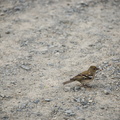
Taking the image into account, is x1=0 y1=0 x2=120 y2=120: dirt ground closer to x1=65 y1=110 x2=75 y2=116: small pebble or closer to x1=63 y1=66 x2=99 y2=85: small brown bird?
x1=65 y1=110 x2=75 y2=116: small pebble

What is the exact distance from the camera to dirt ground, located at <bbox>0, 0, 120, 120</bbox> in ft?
24.8

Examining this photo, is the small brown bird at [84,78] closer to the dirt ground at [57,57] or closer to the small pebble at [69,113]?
the dirt ground at [57,57]

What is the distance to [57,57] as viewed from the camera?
10266 mm

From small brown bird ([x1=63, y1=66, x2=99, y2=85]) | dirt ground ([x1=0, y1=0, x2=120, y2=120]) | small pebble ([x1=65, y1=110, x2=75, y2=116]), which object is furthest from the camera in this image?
small brown bird ([x1=63, y1=66, x2=99, y2=85])

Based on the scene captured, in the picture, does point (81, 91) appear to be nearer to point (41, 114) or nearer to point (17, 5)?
Answer: point (41, 114)

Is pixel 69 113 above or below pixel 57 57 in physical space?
below

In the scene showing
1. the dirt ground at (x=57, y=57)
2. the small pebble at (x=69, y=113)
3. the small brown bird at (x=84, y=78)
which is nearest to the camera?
the small pebble at (x=69, y=113)

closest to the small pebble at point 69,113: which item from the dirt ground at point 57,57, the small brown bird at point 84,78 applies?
the dirt ground at point 57,57

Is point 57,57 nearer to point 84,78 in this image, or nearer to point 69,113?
point 84,78

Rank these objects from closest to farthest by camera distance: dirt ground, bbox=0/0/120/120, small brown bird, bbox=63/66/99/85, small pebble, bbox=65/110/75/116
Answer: small pebble, bbox=65/110/75/116
dirt ground, bbox=0/0/120/120
small brown bird, bbox=63/66/99/85

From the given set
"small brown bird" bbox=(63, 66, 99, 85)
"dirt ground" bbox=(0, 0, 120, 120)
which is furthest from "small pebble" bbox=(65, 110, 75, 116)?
"small brown bird" bbox=(63, 66, 99, 85)

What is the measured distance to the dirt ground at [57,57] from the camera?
756 centimetres

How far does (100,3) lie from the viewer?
1412 centimetres

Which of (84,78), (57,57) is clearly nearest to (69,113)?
(84,78)
